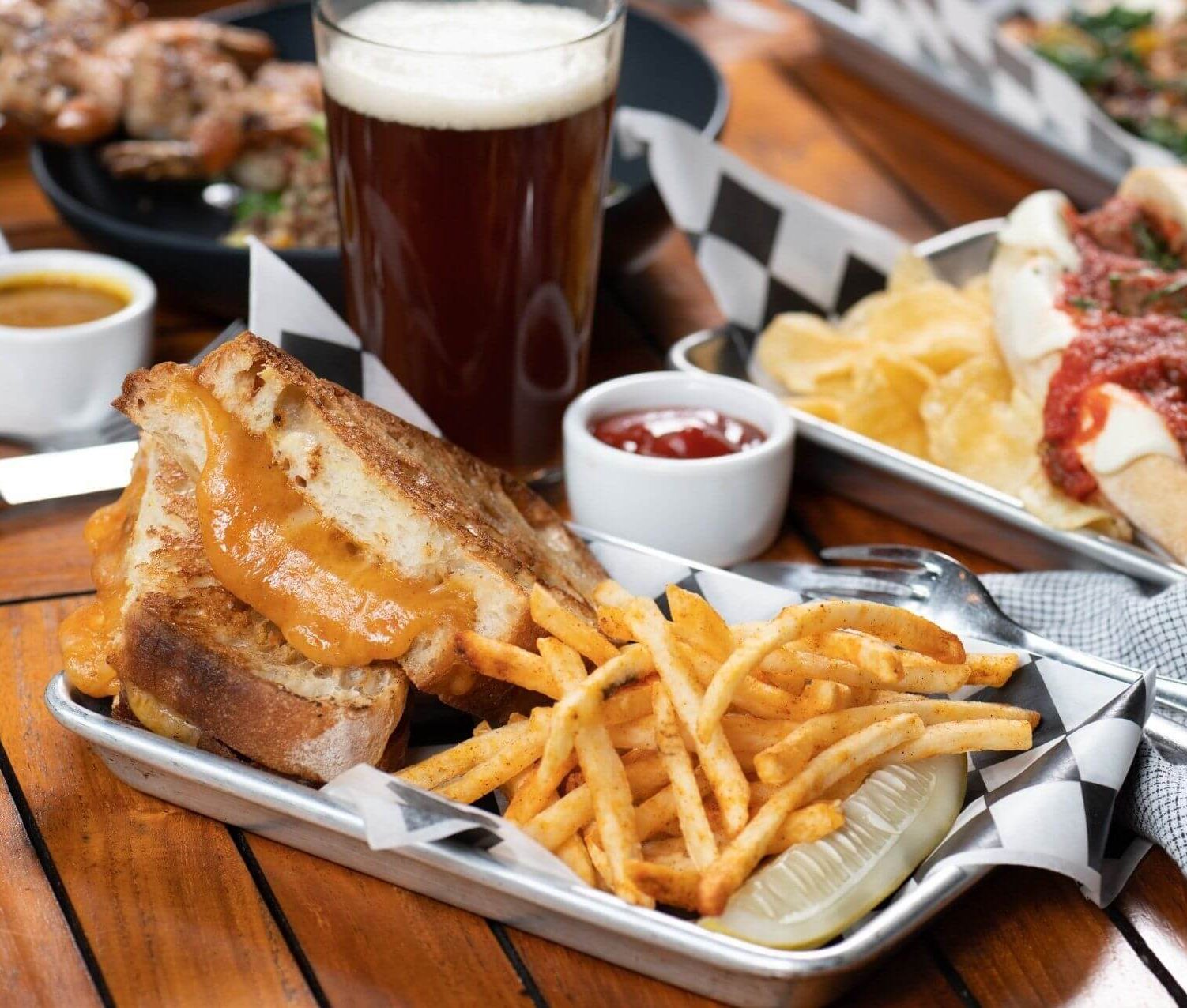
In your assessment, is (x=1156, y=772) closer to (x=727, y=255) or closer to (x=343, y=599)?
(x=343, y=599)

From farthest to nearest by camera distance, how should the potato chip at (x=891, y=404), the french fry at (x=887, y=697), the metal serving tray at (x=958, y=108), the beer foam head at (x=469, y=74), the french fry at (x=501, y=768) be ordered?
1. the metal serving tray at (x=958, y=108)
2. the potato chip at (x=891, y=404)
3. the beer foam head at (x=469, y=74)
4. the french fry at (x=887, y=697)
5. the french fry at (x=501, y=768)

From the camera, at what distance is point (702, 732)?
59.5 inches

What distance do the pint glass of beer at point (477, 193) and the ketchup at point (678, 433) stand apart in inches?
7.5

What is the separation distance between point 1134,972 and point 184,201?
2.66 meters

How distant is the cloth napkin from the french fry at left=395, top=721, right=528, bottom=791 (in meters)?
0.74

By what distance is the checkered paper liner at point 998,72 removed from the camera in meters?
3.58

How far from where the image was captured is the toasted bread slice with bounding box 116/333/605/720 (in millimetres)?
1715

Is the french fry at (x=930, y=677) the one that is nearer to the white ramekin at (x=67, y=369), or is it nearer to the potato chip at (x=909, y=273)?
the potato chip at (x=909, y=273)

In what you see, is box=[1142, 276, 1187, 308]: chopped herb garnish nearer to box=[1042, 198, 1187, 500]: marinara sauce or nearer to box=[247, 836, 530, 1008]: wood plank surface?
box=[1042, 198, 1187, 500]: marinara sauce

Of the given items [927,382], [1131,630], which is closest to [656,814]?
[1131,630]

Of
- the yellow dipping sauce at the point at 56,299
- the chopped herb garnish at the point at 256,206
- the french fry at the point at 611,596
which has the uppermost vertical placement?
the french fry at the point at 611,596

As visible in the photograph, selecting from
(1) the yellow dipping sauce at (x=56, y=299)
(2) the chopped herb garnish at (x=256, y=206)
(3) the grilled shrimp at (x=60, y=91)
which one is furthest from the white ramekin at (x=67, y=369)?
(3) the grilled shrimp at (x=60, y=91)

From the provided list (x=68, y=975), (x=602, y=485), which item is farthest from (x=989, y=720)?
(x=68, y=975)

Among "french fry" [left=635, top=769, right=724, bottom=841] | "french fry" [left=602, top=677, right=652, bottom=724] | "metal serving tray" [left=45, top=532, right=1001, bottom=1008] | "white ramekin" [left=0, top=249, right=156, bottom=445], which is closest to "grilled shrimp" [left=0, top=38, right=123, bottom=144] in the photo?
"white ramekin" [left=0, top=249, right=156, bottom=445]
